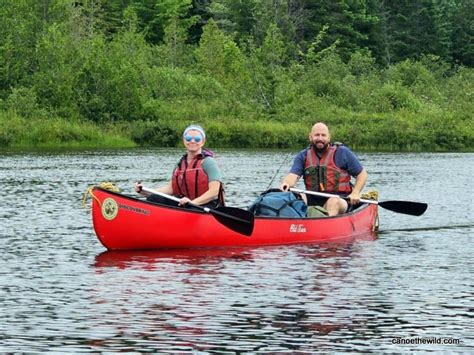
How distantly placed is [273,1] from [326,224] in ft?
200

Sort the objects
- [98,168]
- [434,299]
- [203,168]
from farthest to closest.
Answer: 1. [98,168]
2. [203,168]
3. [434,299]

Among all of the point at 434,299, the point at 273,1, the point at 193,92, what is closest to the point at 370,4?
the point at 273,1

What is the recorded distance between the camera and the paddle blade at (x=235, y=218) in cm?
1641

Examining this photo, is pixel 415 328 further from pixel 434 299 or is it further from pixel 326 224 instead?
pixel 326 224

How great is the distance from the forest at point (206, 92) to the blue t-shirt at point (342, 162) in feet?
109

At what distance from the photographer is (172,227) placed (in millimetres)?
16438

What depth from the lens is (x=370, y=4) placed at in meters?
84.8

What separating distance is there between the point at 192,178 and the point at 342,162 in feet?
9.31

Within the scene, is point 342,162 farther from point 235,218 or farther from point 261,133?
point 261,133

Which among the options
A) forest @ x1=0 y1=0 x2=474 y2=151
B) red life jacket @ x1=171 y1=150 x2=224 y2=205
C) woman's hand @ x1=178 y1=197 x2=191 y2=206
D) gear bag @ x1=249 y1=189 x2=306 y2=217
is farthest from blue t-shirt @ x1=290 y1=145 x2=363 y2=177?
forest @ x1=0 y1=0 x2=474 y2=151

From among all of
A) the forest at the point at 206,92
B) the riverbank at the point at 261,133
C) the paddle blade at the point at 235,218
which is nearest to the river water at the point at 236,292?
the paddle blade at the point at 235,218

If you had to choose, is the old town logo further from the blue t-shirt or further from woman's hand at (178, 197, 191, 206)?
the blue t-shirt

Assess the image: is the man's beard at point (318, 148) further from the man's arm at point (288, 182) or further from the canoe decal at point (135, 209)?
the canoe decal at point (135, 209)

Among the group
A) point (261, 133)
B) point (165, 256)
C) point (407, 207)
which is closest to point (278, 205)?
point (165, 256)
